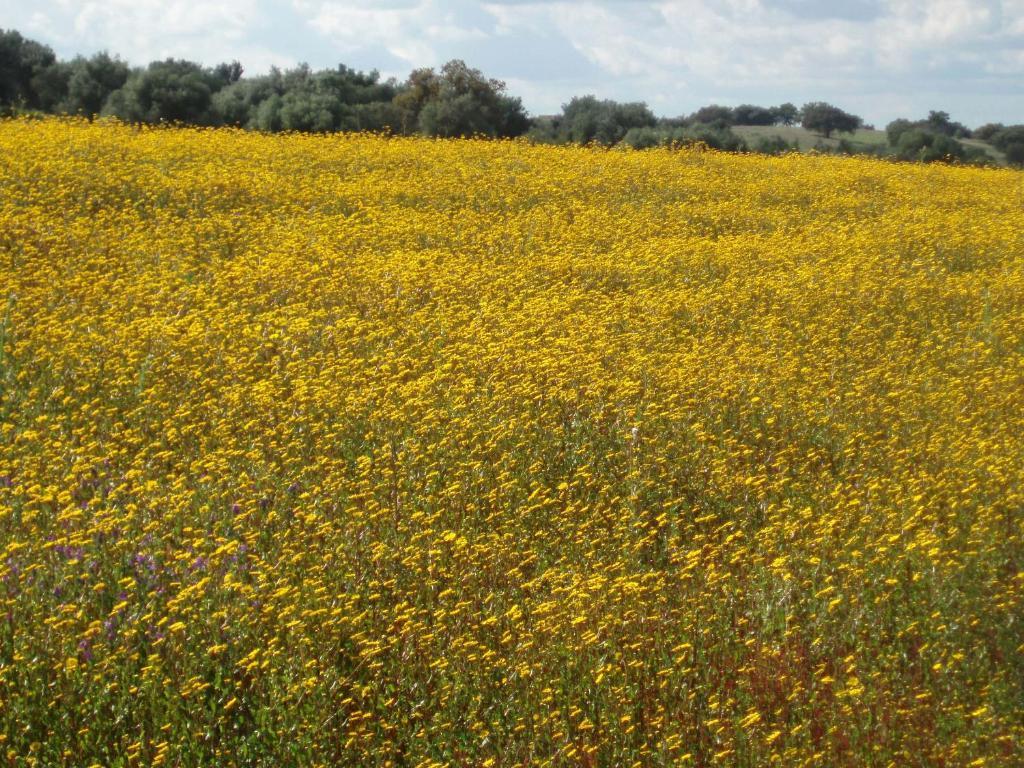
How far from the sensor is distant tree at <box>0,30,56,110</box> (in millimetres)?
24469

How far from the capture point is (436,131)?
916 inches

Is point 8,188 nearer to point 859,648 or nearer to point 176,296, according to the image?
point 176,296

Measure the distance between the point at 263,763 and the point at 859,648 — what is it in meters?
1.88

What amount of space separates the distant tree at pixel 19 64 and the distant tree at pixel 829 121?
29.0m

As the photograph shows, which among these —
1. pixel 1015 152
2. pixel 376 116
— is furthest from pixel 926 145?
pixel 376 116

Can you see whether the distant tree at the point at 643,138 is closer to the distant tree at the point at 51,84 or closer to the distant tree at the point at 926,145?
the distant tree at the point at 926,145

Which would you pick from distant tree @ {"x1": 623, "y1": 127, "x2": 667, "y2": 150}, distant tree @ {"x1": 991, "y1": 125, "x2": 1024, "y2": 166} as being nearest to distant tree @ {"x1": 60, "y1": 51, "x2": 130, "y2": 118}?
distant tree @ {"x1": 623, "y1": 127, "x2": 667, "y2": 150}

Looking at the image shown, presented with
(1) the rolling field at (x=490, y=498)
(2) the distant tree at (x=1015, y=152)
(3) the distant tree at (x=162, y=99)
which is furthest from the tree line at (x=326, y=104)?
(1) the rolling field at (x=490, y=498)

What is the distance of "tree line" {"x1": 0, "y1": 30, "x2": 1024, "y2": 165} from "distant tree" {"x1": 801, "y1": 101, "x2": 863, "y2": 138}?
16.6 metres

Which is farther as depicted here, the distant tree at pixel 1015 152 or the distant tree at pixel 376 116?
the distant tree at pixel 1015 152


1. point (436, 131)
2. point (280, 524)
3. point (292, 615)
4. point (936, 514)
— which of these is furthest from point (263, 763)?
point (436, 131)

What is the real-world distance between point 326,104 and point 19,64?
25.2ft

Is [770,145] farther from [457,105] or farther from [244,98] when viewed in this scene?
[244,98]

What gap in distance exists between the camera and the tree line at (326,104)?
22062 mm
